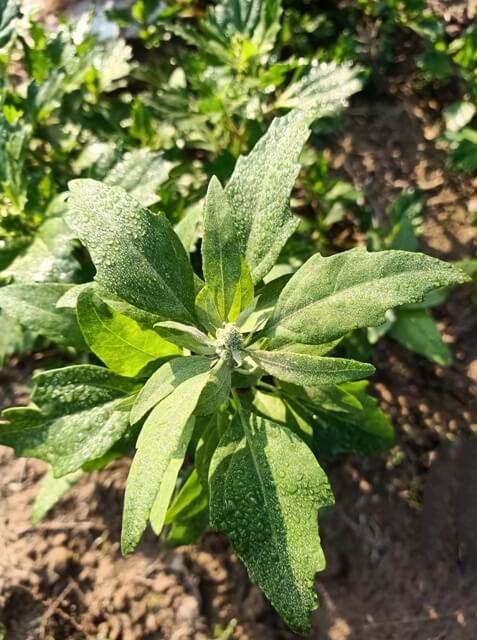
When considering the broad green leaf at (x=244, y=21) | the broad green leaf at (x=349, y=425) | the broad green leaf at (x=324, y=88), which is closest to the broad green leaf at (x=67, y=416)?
the broad green leaf at (x=349, y=425)

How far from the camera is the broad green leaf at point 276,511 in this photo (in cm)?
118

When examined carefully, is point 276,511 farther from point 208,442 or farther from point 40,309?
point 40,309

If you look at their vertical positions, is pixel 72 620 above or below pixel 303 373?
below

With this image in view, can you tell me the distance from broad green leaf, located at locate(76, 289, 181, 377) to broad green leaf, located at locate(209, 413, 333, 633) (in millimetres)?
295

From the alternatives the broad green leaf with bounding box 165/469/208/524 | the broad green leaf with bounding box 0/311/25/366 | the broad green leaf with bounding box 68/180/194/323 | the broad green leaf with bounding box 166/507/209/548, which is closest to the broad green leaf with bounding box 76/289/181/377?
the broad green leaf with bounding box 68/180/194/323

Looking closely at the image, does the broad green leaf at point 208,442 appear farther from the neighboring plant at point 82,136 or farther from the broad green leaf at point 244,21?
the broad green leaf at point 244,21

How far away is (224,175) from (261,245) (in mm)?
902

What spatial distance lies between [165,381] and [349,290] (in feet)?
1.45

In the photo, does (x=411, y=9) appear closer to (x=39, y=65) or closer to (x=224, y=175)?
(x=224, y=175)

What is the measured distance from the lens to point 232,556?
2.45m

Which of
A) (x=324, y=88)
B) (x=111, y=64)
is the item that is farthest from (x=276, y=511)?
(x=111, y=64)

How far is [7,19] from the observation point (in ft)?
6.66

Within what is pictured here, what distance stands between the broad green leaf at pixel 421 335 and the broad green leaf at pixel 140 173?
115 cm

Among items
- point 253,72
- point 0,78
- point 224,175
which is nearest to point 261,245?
point 224,175
